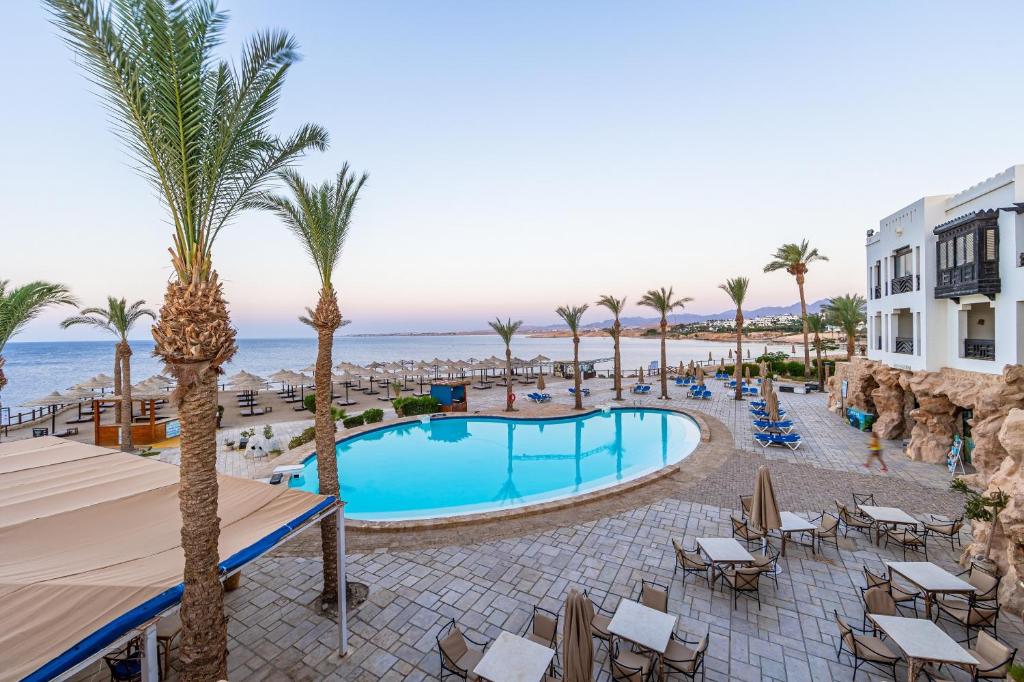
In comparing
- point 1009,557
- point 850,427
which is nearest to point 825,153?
point 850,427

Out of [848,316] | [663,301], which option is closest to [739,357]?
[663,301]

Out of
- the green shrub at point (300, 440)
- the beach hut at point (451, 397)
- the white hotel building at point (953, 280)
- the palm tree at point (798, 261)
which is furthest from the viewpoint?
the palm tree at point (798, 261)

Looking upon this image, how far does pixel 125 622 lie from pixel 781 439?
16.9m

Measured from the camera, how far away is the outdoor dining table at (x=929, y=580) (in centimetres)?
561

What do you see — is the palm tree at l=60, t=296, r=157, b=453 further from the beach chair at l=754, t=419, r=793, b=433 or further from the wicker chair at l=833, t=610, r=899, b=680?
the beach chair at l=754, t=419, r=793, b=433

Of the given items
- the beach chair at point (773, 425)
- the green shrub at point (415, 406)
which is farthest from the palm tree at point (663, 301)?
the green shrub at point (415, 406)

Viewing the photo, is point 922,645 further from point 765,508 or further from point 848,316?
point 848,316

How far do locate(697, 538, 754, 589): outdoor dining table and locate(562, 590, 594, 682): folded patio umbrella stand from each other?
3.43m

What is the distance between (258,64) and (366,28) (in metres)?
13.4

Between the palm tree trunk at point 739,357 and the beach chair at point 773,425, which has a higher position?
the palm tree trunk at point 739,357

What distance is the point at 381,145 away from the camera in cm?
1819

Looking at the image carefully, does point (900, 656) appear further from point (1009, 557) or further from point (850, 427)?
point (850, 427)

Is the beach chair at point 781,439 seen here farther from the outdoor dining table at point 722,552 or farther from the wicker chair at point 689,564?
the wicker chair at point 689,564

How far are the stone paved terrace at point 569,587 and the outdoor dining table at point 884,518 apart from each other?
0.38 meters
